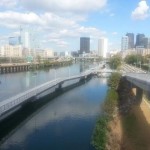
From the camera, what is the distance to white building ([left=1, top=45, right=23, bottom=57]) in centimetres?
17762

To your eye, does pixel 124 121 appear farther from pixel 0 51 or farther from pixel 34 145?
pixel 0 51

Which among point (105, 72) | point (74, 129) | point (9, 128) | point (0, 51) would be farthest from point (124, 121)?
point (0, 51)

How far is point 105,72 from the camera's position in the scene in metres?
76.6

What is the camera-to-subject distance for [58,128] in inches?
999

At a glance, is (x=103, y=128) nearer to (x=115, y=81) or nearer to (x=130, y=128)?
(x=130, y=128)

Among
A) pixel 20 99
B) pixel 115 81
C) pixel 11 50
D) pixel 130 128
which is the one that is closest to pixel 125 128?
pixel 130 128

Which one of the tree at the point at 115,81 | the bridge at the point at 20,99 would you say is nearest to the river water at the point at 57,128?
the bridge at the point at 20,99

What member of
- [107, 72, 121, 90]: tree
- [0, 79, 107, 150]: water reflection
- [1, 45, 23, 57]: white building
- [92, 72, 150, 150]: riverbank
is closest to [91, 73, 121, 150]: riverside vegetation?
[92, 72, 150, 150]: riverbank

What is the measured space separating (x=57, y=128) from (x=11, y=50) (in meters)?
161

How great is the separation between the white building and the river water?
144562 mm

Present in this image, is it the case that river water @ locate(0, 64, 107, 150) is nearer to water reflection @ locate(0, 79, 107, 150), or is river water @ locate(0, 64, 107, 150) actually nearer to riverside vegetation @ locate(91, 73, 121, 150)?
water reflection @ locate(0, 79, 107, 150)

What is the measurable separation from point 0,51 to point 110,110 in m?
159

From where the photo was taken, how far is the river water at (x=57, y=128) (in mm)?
21344

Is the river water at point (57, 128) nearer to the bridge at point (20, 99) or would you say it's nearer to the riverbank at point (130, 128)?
the bridge at point (20, 99)
